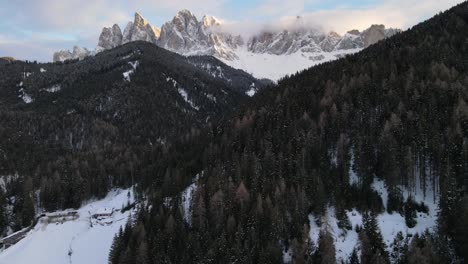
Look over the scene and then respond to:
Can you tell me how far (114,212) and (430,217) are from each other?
282ft

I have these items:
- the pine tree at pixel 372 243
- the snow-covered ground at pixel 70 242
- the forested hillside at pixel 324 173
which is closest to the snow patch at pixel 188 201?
the forested hillside at pixel 324 173

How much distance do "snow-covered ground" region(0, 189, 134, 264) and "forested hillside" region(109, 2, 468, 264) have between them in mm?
9354

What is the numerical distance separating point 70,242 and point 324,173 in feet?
218

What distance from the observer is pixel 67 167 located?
539 ft

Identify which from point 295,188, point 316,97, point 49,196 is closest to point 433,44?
point 316,97

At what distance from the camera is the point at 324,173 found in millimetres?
102938

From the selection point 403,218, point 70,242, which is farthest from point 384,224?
point 70,242

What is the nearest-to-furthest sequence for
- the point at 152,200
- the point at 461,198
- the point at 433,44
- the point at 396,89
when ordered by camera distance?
1. the point at 461,198
2. the point at 152,200
3. the point at 396,89
4. the point at 433,44

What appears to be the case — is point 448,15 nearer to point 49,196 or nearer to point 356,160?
point 356,160

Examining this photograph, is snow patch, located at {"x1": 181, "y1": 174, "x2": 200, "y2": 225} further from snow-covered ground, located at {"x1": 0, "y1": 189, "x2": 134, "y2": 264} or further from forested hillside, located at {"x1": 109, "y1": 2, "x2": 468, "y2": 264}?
snow-covered ground, located at {"x1": 0, "y1": 189, "x2": 134, "y2": 264}

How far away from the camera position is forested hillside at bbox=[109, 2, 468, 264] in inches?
3164

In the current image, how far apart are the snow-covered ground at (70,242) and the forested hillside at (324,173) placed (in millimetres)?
9354

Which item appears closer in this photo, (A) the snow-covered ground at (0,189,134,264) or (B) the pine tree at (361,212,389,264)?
(B) the pine tree at (361,212,389,264)

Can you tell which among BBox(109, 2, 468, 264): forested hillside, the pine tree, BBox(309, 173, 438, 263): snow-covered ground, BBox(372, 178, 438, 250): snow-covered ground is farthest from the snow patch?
BBox(372, 178, 438, 250): snow-covered ground
